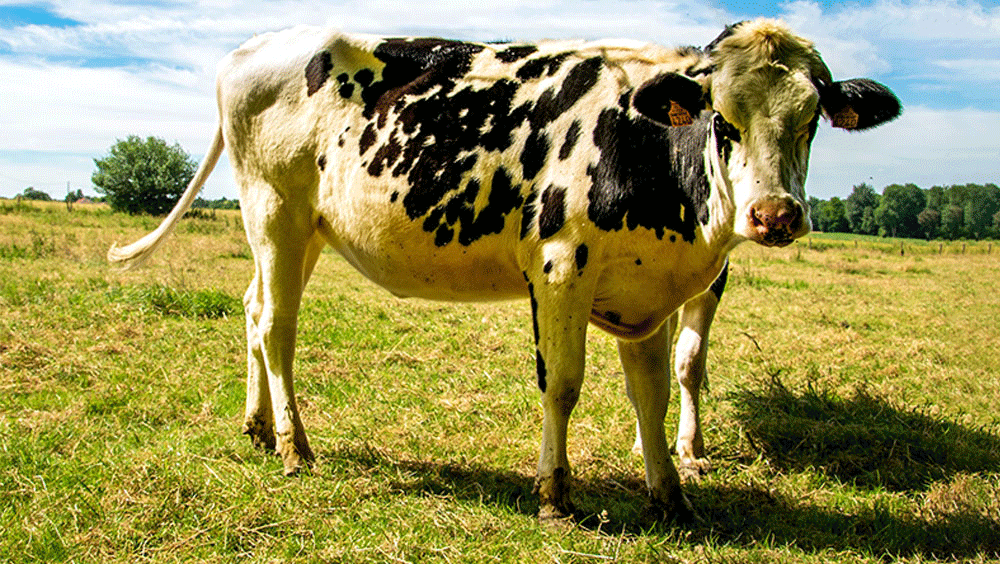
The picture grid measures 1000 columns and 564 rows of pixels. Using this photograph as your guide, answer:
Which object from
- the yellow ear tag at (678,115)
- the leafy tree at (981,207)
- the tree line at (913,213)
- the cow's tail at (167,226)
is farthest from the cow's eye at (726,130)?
the leafy tree at (981,207)

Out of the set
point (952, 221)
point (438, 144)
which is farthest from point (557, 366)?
point (952, 221)

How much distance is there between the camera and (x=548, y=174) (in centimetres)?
371

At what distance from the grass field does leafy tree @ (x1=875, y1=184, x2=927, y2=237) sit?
285 ft

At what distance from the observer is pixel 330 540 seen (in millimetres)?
3457

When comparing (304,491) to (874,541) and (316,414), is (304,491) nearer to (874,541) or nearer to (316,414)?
(316,414)

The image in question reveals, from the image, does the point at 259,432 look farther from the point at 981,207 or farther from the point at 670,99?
the point at 981,207

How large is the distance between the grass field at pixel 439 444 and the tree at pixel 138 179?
173 feet

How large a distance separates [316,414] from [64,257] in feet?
34.4

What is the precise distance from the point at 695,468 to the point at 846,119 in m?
2.34

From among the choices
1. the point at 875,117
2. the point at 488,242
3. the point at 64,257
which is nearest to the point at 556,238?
the point at 488,242

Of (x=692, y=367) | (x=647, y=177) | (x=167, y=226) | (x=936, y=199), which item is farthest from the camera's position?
(x=936, y=199)

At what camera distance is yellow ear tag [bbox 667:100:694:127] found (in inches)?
140

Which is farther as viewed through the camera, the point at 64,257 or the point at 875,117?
the point at 64,257

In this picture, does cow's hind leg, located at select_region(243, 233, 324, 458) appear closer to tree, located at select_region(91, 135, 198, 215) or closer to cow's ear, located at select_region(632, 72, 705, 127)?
cow's ear, located at select_region(632, 72, 705, 127)
